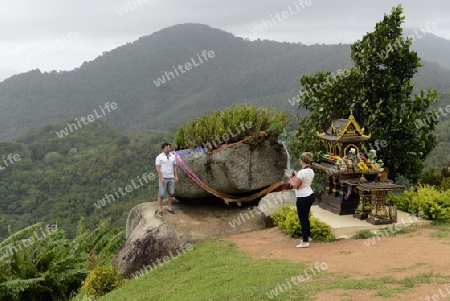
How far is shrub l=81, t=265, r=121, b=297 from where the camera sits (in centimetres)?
972

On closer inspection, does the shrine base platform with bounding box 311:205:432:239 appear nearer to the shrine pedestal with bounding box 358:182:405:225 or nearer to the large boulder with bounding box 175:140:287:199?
the shrine pedestal with bounding box 358:182:405:225

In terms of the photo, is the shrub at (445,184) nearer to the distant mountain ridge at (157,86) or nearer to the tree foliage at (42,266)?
the tree foliage at (42,266)

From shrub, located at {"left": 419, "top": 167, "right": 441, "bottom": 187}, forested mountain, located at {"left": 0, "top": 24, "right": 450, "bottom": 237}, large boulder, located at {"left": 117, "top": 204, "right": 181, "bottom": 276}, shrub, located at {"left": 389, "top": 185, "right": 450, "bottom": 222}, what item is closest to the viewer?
shrub, located at {"left": 389, "top": 185, "right": 450, "bottom": 222}

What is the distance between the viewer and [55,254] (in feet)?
38.4

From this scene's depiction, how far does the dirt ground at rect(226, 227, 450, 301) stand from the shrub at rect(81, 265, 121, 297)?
303 cm

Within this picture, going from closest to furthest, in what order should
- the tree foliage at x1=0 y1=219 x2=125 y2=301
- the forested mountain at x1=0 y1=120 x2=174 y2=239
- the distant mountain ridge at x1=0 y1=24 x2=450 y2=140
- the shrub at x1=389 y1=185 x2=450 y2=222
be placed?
1. the shrub at x1=389 y1=185 x2=450 y2=222
2. the tree foliage at x1=0 y1=219 x2=125 y2=301
3. the forested mountain at x1=0 y1=120 x2=174 y2=239
4. the distant mountain ridge at x1=0 y1=24 x2=450 y2=140

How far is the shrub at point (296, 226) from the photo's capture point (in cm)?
1004

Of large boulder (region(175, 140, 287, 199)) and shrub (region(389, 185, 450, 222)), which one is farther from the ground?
large boulder (region(175, 140, 287, 199))

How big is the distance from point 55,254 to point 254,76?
507 feet

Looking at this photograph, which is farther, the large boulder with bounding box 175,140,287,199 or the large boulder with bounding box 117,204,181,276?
the large boulder with bounding box 175,140,287,199

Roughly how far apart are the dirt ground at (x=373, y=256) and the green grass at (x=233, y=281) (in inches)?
5.6

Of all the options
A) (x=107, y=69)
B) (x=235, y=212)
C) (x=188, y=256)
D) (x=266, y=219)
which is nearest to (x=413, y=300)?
(x=188, y=256)

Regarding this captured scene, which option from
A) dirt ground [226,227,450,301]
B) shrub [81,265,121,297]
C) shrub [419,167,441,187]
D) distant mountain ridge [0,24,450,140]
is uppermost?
distant mountain ridge [0,24,450,140]

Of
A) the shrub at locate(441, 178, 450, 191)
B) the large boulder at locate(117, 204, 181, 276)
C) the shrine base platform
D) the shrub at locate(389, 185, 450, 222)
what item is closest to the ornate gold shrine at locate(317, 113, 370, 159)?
the shrine base platform
